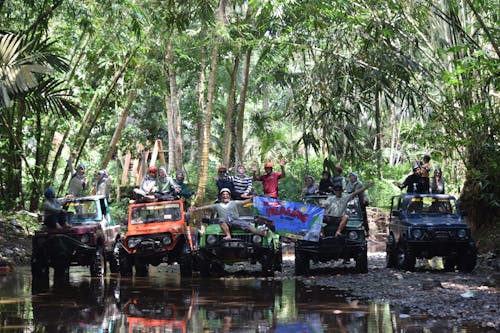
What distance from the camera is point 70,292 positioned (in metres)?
14.0

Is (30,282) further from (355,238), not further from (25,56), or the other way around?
(355,238)

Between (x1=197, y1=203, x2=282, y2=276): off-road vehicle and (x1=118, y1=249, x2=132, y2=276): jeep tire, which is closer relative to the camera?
(x1=197, y1=203, x2=282, y2=276): off-road vehicle

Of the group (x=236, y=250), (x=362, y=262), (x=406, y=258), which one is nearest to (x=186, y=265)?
(x=236, y=250)

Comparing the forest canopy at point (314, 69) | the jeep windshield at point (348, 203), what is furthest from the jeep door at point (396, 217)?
the forest canopy at point (314, 69)

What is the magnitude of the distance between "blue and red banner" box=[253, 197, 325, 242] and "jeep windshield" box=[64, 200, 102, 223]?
3.34 m

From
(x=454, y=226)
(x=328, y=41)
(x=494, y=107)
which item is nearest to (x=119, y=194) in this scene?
(x=328, y=41)

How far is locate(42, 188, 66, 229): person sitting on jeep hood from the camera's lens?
16.4 m

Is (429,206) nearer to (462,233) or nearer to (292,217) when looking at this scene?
(462,233)

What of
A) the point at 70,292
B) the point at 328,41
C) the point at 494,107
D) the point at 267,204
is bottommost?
the point at 70,292

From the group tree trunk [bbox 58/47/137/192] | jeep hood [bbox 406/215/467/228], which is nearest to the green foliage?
tree trunk [bbox 58/47/137/192]

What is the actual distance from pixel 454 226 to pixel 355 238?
204cm

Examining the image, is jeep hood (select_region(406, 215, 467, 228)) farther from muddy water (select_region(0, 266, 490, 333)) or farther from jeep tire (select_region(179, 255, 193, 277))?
jeep tire (select_region(179, 255, 193, 277))

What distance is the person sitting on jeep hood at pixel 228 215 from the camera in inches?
639

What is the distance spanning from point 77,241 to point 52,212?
78 centimetres
